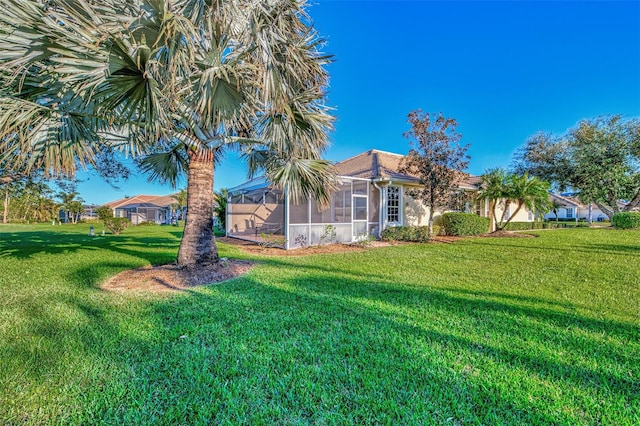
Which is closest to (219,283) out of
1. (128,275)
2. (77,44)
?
(128,275)

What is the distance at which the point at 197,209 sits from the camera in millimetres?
6781

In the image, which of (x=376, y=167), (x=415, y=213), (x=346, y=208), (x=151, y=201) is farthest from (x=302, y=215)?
(x=151, y=201)

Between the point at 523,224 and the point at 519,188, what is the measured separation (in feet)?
28.2

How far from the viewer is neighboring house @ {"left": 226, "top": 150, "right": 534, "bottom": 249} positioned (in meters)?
12.0

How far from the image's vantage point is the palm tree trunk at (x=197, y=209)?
6754 millimetres

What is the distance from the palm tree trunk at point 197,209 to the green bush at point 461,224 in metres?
13.0

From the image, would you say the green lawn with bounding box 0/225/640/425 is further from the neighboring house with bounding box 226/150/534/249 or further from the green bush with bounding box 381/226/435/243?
the green bush with bounding box 381/226/435/243

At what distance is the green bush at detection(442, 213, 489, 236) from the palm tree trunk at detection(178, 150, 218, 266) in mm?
12955

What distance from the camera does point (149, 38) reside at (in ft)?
16.0

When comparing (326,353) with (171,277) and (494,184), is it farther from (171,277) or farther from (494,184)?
(494,184)

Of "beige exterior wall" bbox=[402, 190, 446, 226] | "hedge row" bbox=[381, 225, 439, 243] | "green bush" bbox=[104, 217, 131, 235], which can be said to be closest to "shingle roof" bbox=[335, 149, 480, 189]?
"beige exterior wall" bbox=[402, 190, 446, 226]

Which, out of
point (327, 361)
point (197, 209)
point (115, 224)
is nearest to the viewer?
point (327, 361)

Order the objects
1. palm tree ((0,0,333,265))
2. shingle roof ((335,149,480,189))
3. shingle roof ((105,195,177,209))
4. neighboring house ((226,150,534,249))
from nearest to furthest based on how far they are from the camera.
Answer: palm tree ((0,0,333,265))
neighboring house ((226,150,534,249))
shingle roof ((335,149,480,189))
shingle roof ((105,195,177,209))

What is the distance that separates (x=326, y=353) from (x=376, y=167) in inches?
493
